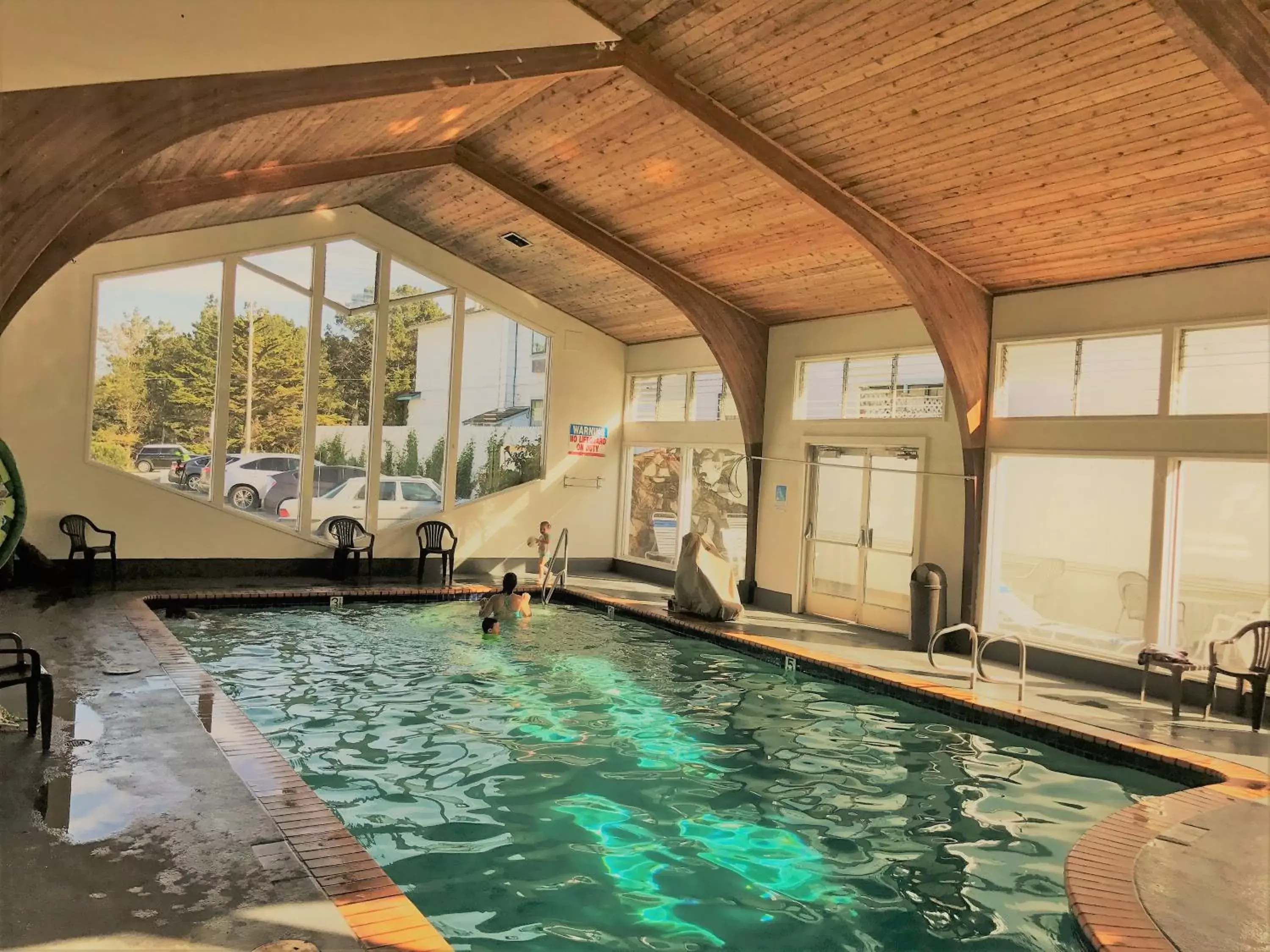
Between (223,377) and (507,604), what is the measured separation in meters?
4.96

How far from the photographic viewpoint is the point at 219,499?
1234cm

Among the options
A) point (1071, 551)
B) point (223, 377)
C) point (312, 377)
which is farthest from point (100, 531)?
point (1071, 551)

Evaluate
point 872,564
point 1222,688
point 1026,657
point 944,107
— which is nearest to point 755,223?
point 944,107

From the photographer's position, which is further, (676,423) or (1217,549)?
(676,423)

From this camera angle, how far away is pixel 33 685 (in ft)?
16.8

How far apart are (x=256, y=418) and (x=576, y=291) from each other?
15.8 ft

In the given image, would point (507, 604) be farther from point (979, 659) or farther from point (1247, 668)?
point (1247, 668)

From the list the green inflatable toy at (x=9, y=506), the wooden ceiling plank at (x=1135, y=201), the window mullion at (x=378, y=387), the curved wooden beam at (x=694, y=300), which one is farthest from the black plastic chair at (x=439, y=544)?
the green inflatable toy at (x=9, y=506)

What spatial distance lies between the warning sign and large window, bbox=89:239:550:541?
57 cm

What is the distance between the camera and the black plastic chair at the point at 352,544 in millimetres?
12867

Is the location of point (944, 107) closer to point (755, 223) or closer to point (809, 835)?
point (755, 223)

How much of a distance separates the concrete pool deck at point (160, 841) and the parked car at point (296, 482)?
18.1 ft

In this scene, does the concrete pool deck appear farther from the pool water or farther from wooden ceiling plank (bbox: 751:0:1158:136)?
wooden ceiling plank (bbox: 751:0:1158:136)

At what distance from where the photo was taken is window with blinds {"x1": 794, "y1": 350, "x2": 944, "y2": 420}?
1046 cm
